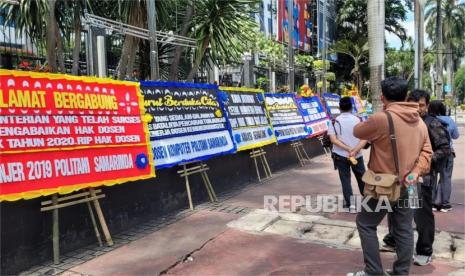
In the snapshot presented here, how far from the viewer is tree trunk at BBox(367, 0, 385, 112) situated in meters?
12.5

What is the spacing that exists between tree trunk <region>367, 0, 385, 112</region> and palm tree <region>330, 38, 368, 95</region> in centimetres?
2185

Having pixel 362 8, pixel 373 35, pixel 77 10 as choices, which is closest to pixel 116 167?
pixel 77 10

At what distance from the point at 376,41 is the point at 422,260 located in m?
9.28

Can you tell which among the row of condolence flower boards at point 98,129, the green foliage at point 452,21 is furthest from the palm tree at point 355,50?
the row of condolence flower boards at point 98,129

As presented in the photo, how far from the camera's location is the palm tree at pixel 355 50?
3431 centimetres

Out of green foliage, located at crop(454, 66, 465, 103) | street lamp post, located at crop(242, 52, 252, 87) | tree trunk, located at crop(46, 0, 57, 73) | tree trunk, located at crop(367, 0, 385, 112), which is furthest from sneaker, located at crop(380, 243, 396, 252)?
green foliage, located at crop(454, 66, 465, 103)

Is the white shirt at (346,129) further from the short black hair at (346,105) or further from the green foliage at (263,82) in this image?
the green foliage at (263,82)

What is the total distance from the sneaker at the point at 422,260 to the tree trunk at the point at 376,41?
28.1 ft

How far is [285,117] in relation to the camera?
1089 cm

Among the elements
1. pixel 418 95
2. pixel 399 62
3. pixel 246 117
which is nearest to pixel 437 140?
pixel 418 95

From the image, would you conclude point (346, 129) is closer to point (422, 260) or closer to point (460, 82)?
point (422, 260)

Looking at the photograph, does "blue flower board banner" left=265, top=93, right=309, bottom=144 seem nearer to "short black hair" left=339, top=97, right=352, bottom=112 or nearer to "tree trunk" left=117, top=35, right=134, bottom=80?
"tree trunk" left=117, top=35, right=134, bottom=80

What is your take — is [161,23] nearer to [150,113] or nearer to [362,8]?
[150,113]

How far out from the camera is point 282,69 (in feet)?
47.0
